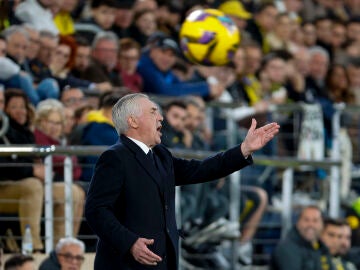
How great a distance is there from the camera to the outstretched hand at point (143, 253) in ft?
23.1

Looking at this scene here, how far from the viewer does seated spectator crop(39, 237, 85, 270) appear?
9820 millimetres

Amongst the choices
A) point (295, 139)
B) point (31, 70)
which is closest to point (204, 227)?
point (31, 70)

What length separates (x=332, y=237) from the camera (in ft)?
43.3

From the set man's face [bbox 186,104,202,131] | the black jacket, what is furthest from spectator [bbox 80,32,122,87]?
the black jacket

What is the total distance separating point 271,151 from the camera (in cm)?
1520

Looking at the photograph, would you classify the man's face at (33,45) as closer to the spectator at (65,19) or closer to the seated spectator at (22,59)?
the seated spectator at (22,59)

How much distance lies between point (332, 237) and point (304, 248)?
64 centimetres

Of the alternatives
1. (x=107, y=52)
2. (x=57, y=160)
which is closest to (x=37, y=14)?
(x=107, y=52)

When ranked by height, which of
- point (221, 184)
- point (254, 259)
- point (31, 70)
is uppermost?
point (31, 70)

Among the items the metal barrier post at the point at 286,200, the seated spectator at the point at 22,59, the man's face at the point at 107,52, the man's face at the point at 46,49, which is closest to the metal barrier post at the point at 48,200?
the seated spectator at the point at 22,59

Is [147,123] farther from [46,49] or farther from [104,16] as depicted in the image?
[104,16]

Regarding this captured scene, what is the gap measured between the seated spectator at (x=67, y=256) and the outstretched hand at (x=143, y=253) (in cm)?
280

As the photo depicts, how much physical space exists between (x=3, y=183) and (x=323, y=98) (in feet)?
25.1

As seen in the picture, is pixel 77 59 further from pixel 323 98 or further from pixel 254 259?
pixel 323 98
